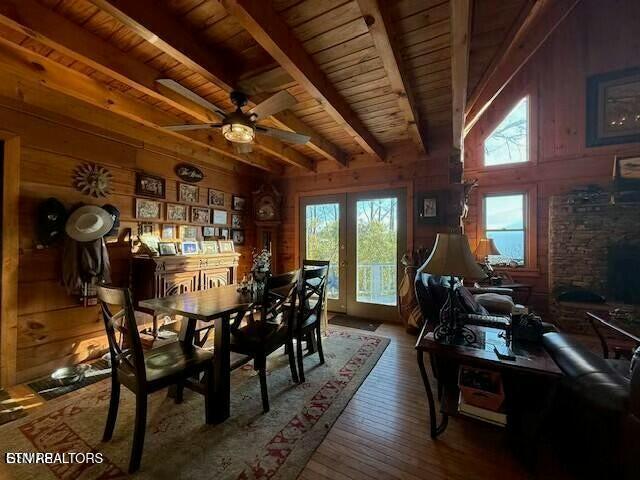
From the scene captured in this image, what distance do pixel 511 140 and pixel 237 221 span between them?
486cm

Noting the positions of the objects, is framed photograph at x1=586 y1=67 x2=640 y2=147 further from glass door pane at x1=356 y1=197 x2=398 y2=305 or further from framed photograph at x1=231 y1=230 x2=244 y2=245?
framed photograph at x1=231 y1=230 x2=244 y2=245

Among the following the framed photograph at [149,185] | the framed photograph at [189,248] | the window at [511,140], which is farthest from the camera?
the window at [511,140]

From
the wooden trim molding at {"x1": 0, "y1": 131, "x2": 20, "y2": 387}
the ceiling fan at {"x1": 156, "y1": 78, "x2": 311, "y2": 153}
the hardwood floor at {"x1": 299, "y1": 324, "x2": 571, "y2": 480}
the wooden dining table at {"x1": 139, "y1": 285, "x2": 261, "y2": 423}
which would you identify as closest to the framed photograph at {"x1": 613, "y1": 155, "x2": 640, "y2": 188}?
the hardwood floor at {"x1": 299, "y1": 324, "x2": 571, "y2": 480}

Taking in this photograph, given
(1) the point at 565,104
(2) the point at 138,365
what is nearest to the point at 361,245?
(2) the point at 138,365

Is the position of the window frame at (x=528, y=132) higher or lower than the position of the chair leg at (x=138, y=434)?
higher

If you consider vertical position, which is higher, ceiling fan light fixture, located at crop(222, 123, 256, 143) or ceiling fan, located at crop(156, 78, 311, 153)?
ceiling fan, located at crop(156, 78, 311, 153)

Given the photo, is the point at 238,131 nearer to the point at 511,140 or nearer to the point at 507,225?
the point at 507,225

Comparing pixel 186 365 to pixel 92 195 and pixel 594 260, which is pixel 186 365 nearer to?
pixel 92 195

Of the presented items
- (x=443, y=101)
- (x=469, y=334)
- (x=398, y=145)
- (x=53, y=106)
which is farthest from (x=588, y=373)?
(x=53, y=106)

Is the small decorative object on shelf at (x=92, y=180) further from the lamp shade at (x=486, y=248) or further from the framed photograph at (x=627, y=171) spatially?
the framed photograph at (x=627, y=171)

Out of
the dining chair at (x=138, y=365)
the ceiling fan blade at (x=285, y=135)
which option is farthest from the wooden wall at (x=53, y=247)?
the ceiling fan blade at (x=285, y=135)

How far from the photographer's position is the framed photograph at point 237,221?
15.0 ft

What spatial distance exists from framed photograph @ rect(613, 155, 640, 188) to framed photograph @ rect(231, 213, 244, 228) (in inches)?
225

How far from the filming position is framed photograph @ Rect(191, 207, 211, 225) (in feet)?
12.8
